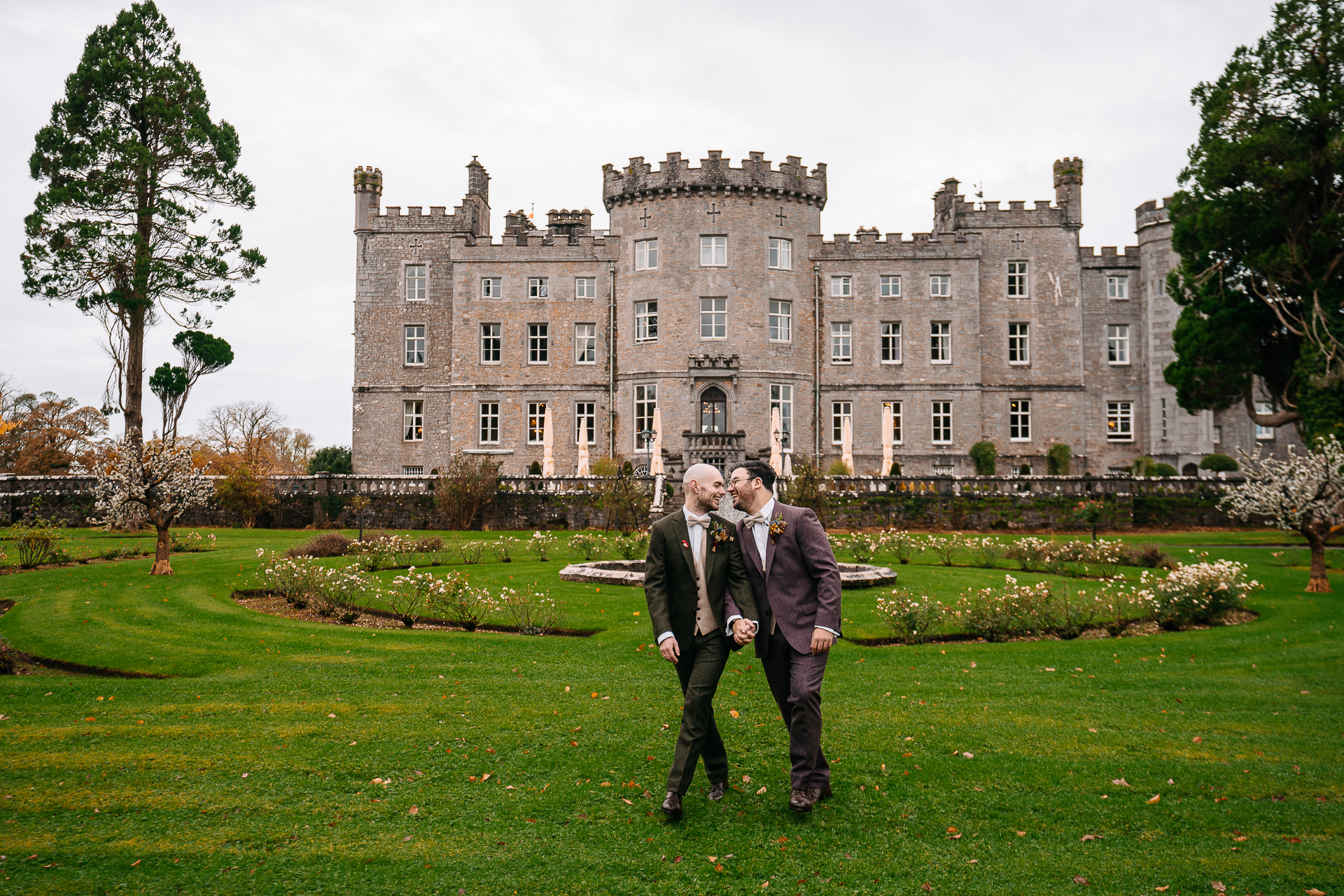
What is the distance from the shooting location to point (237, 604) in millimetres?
12703

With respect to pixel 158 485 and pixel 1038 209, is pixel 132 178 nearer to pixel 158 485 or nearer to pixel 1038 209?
pixel 158 485

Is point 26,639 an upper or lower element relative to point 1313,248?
lower

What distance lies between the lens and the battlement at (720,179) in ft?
110

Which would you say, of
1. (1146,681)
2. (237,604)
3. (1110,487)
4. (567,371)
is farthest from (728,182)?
(1146,681)

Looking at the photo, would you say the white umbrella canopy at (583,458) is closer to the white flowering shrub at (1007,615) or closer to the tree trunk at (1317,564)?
the white flowering shrub at (1007,615)

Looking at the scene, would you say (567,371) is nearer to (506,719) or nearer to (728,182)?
(728,182)

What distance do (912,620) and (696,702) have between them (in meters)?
6.28

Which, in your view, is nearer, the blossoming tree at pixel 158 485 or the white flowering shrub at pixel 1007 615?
the white flowering shrub at pixel 1007 615

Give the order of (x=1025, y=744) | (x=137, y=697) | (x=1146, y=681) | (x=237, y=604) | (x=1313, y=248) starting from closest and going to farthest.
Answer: (x=1025, y=744) < (x=137, y=697) < (x=1146, y=681) < (x=237, y=604) < (x=1313, y=248)

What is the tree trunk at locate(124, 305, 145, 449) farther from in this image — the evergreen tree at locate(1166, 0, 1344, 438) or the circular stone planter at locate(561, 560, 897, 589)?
the evergreen tree at locate(1166, 0, 1344, 438)

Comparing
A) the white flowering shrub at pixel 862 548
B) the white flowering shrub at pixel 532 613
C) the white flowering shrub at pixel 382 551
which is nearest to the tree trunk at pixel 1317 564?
the white flowering shrub at pixel 862 548

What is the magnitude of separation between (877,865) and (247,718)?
203 inches

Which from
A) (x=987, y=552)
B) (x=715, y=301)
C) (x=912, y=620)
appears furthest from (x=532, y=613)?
(x=715, y=301)

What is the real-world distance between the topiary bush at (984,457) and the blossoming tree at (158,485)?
91.2ft
